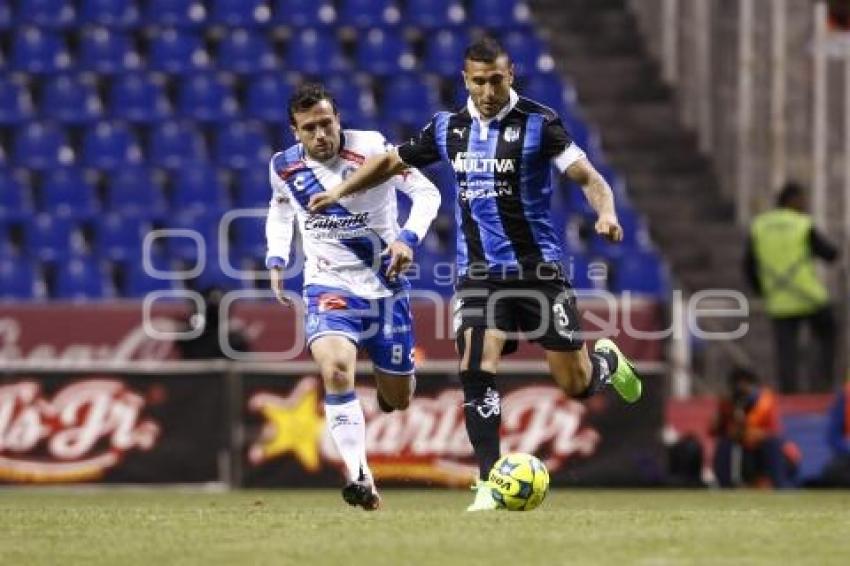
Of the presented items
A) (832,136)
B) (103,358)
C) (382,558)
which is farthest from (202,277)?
(382,558)

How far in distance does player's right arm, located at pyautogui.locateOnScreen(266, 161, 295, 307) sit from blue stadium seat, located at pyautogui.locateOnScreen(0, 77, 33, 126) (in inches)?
421

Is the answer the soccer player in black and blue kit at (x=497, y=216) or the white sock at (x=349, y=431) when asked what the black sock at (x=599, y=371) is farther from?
the white sock at (x=349, y=431)

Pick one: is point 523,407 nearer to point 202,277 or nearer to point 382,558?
point 202,277

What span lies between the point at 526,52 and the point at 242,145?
120 inches

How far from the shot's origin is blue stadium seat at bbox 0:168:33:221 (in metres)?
20.6

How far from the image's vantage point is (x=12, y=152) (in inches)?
850

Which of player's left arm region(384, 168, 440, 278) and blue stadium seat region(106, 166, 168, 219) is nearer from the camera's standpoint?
player's left arm region(384, 168, 440, 278)

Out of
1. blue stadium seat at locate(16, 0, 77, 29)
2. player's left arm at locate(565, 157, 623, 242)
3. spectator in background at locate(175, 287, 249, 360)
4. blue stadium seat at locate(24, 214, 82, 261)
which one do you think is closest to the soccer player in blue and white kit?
player's left arm at locate(565, 157, 623, 242)

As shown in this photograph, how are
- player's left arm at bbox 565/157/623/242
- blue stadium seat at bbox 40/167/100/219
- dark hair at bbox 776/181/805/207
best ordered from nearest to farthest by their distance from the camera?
player's left arm at bbox 565/157/623/242 → dark hair at bbox 776/181/805/207 → blue stadium seat at bbox 40/167/100/219

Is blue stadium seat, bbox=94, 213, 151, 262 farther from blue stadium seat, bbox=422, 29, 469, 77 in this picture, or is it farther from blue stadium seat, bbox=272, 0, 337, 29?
blue stadium seat, bbox=422, 29, 469, 77

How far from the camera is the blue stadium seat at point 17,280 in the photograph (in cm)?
1966

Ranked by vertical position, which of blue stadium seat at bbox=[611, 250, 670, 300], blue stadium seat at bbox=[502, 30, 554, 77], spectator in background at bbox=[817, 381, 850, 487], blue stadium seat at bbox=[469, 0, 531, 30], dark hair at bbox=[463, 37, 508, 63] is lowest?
spectator in background at bbox=[817, 381, 850, 487]

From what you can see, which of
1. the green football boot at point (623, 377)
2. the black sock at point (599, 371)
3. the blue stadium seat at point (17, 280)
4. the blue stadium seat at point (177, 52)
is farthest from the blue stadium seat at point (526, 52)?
the black sock at point (599, 371)

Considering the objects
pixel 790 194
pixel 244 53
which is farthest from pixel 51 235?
pixel 790 194
